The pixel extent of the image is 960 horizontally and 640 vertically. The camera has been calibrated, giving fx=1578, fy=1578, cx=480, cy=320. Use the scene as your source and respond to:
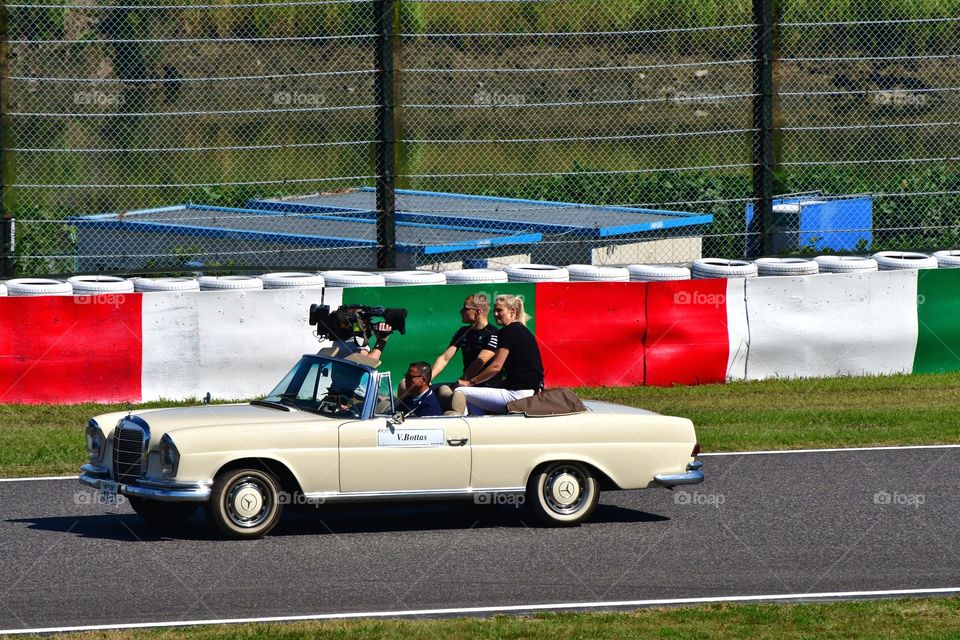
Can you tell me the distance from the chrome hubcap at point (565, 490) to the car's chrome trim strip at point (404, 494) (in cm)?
33

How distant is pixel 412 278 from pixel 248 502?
6584mm

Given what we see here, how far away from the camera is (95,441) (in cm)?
1069

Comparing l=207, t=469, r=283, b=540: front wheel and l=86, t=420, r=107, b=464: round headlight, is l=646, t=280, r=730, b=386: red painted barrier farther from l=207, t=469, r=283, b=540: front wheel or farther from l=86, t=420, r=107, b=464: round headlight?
l=86, t=420, r=107, b=464: round headlight

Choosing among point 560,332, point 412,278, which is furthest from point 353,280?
point 560,332

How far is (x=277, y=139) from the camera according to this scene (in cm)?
3428

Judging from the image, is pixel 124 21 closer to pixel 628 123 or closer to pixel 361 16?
pixel 361 16

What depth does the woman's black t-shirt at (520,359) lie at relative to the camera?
11688 millimetres

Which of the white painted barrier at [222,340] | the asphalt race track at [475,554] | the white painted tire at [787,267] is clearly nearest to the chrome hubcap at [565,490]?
the asphalt race track at [475,554]

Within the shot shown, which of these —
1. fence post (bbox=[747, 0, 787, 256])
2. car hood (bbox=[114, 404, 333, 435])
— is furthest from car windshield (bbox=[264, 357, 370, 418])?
fence post (bbox=[747, 0, 787, 256])

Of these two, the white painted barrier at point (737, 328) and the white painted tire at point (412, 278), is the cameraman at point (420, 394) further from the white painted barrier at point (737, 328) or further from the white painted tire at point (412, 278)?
the white painted barrier at point (737, 328)

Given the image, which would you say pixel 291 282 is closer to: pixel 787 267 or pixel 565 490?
pixel 787 267

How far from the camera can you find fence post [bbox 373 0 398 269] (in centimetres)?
1742

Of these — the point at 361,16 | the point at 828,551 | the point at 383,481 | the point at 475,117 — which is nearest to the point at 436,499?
the point at 383,481

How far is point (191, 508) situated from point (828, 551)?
4227 mm
